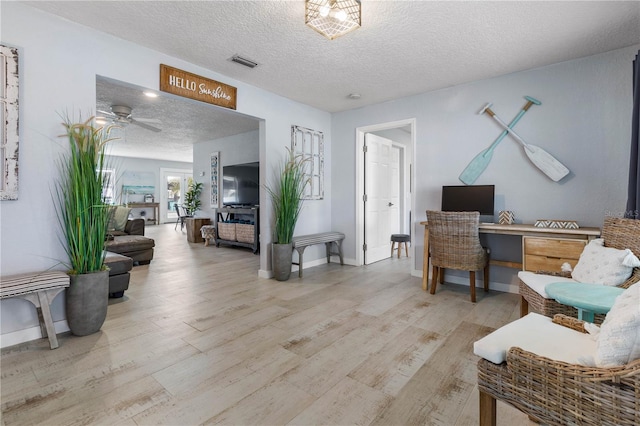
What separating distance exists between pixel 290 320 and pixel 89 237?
1754mm

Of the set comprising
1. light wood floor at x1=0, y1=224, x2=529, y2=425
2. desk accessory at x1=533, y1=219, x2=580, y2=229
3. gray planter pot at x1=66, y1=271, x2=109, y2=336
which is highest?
desk accessory at x1=533, y1=219, x2=580, y2=229

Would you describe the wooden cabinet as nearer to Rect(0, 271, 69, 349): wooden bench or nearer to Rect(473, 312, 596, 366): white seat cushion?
Rect(0, 271, 69, 349): wooden bench

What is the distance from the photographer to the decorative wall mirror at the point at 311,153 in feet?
15.1

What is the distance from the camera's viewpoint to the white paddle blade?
10.3ft

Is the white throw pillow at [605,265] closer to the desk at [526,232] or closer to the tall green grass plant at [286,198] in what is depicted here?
the desk at [526,232]

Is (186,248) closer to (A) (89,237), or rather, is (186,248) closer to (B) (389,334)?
(A) (89,237)

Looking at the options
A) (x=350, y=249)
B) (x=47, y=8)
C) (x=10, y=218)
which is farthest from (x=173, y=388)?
(x=350, y=249)

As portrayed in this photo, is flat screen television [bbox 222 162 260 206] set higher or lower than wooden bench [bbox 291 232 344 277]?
higher

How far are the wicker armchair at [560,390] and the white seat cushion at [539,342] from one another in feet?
0.17

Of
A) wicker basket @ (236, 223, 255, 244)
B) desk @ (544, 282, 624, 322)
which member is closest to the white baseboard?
desk @ (544, 282, 624, 322)

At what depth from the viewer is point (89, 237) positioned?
2385 mm

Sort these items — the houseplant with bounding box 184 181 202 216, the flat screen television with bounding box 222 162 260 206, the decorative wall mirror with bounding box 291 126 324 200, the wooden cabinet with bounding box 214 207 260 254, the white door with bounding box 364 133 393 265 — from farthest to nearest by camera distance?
the houseplant with bounding box 184 181 202 216 < the flat screen television with bounding box 222 162 260 206 < the wooden cabinet with bounding box 214 207 260 254 < the white door with bounding box 364 133 393 265 < the decorative wall mirror with bounding box 291 126 324 200

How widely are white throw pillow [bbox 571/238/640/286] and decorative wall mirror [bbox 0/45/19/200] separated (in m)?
4.06

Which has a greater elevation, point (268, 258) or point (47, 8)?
point (47, 8)
